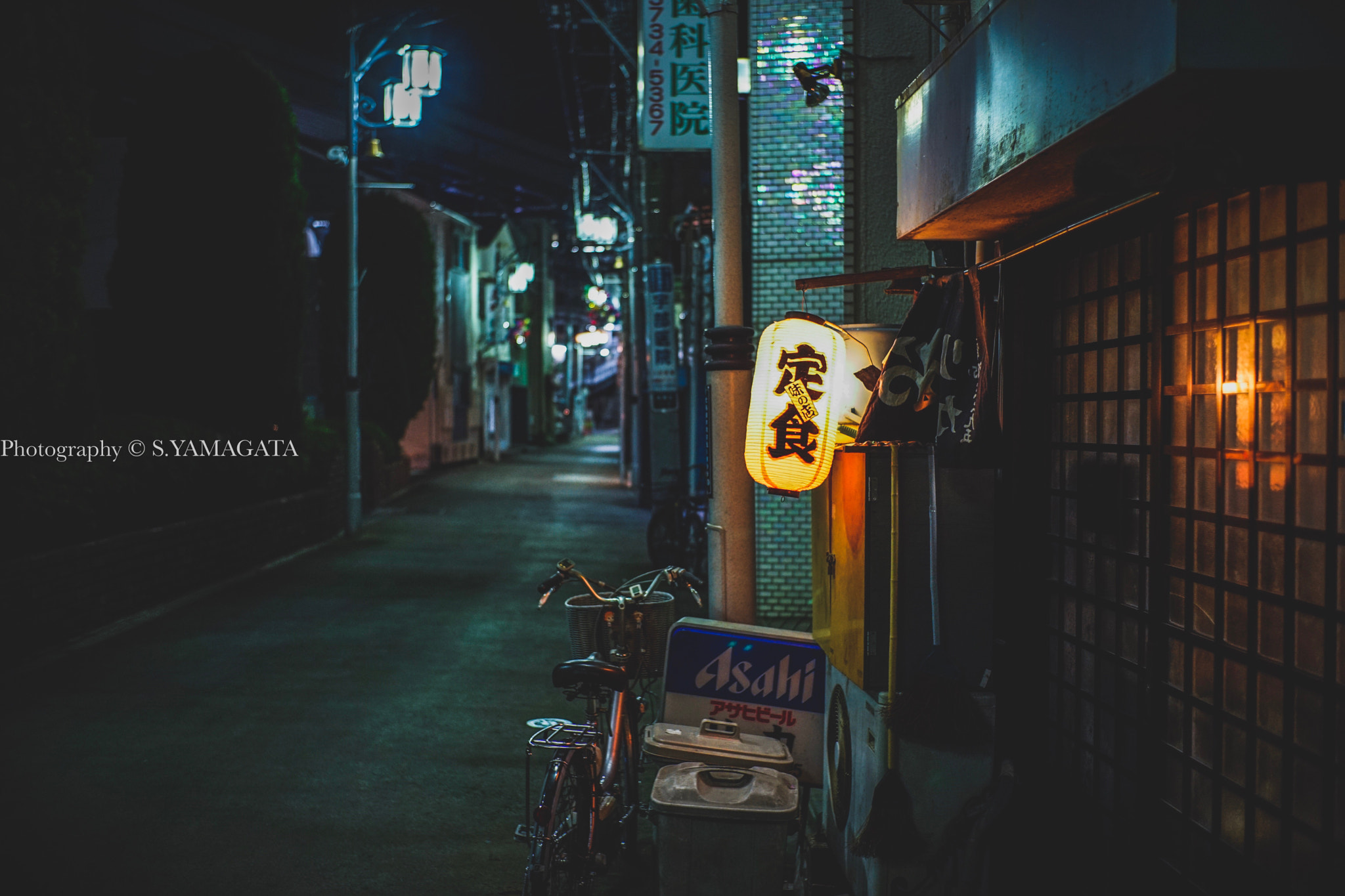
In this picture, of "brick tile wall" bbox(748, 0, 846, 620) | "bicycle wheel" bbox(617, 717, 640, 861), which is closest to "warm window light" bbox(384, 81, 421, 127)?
"brick tile wall" bbox(748, 0, 846, 620)

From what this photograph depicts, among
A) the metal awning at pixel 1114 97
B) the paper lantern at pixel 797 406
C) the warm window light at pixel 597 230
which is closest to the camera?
the metal awning at pixel 1114 97

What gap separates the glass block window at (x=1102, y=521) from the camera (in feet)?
13.9

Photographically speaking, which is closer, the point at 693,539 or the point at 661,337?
the point at 693,539

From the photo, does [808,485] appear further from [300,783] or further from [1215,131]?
[300,783]

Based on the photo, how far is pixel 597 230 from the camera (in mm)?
31000

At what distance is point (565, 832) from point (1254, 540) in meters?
3.12

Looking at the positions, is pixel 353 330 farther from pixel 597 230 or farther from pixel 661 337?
pixel 597 230

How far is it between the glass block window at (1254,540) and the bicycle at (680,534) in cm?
1025

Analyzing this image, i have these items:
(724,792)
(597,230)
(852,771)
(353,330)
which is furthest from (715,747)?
(597,230)

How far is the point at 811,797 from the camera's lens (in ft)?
20.8

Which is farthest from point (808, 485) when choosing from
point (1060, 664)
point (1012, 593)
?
point (1060, 664)

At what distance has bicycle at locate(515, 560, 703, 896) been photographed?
4.21 metres

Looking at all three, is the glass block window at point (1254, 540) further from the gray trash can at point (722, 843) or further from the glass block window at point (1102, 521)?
the gray trash can at point (722, 843)

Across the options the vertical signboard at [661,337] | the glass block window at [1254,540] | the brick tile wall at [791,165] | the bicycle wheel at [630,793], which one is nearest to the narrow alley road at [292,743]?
the bicycle wheel at [630,793]
